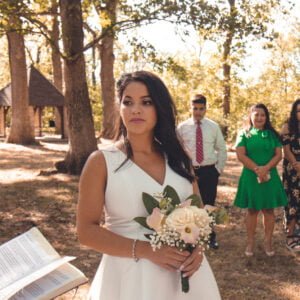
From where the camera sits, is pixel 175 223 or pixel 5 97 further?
pixel 5 97

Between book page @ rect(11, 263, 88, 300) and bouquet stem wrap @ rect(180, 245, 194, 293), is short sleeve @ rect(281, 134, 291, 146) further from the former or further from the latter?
book page @ rect(11, 263, 88, 300)

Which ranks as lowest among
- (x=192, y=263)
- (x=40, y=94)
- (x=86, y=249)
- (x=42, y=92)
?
(x=86, y=249)

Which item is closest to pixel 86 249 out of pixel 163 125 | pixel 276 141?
pixel 276 141

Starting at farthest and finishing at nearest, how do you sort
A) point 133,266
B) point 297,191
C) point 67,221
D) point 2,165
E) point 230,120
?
point 230,120
point 2,165
point 67,221
point 297,191
point 133,266

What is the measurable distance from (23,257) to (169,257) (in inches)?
27.5

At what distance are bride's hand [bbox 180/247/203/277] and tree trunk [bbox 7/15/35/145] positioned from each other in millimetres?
18551

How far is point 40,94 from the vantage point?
2753 centimetres

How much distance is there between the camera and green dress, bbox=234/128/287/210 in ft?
19.8

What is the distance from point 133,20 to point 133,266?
993cm

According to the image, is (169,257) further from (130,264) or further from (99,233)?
(99,233)

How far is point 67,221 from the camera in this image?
792 centimetres

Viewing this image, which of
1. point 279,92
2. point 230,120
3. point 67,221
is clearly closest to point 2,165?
point 67,221

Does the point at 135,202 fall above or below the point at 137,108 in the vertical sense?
below

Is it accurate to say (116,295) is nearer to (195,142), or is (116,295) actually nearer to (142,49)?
(195,142)
